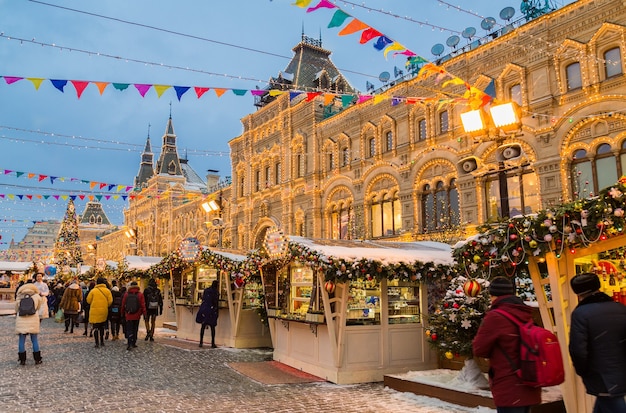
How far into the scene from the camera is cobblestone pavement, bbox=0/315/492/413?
7.32 m

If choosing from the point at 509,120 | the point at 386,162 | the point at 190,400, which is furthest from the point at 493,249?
the point at 386,162

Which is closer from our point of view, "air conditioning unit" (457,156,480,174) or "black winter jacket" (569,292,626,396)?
"black winter jacket" (569,292,626,396)

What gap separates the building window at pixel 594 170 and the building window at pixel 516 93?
2868 millimetres

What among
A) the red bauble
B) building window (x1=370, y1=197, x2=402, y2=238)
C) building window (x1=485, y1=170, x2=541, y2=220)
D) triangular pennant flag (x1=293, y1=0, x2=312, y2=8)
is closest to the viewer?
the red bauble

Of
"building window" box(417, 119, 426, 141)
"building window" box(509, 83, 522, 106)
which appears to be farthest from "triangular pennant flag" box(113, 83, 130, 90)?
"building window" box(417, 119, 426, 141)

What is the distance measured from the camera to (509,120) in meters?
8.09

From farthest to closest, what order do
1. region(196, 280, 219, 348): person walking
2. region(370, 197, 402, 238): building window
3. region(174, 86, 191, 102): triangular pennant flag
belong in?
1. region(370, 197, 402, 238): building window
2. region(196, 280, 219, 348): person walking
3. region(174, 86, 191, 102): triangular pennant flag

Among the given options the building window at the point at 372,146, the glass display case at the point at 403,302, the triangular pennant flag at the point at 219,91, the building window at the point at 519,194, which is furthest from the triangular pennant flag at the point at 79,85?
the building window at the point at 372,146

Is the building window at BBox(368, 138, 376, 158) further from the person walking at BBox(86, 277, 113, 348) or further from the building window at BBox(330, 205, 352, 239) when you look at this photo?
the person walking at BBox(86, 277, 113, 348)

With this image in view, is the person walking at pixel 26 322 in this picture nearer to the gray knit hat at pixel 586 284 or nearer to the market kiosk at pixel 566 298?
the market kiosk at pixel 566 298

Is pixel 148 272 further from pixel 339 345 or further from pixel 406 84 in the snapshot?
pixel 406 84

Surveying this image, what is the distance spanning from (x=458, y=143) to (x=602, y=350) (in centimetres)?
1574

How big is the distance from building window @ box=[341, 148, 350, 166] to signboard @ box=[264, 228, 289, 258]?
545 inches

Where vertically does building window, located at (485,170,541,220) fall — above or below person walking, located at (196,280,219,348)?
above
